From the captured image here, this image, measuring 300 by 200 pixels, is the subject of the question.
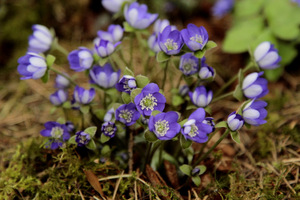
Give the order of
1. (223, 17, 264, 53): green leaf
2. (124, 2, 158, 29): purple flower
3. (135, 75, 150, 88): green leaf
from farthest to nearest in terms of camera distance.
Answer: (223, 17, 264, 53): green leaf → (124, 2, 158, 29): purple flower → (135, 75, 150, 88): green leaf

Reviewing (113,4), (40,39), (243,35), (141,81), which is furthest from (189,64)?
(243,35)

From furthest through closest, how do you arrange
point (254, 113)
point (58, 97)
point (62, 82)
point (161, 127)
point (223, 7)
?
point (223, 7) → point (62, 82) → point (58, 97) → point (254, 113) → point (161, 127)

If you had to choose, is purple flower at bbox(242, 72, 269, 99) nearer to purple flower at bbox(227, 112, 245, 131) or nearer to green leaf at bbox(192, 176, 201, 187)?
purple flower at bbox(227, 112, 245, 131)

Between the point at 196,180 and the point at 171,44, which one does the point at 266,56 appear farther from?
the point at 196,180

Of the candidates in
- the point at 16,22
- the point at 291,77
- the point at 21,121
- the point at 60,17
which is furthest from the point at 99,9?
the point at 291,77

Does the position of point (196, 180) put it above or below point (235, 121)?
below

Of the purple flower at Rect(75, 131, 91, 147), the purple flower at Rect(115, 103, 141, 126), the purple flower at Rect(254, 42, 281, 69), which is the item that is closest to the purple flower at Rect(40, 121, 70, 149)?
the purple flower at Rect(75, 131, 91, 147)

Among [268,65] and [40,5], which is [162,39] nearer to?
[268,65]
